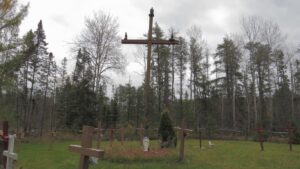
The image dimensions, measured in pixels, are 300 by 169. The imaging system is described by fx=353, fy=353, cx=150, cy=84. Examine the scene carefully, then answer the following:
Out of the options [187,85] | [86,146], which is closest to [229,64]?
[187,85]

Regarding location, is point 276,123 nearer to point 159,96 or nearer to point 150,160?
point 159,96

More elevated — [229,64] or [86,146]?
[229,64]

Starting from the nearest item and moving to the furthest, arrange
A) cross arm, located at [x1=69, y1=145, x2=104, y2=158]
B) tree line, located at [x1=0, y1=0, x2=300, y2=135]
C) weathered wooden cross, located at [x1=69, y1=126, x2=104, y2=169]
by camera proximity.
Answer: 1. cross arm, located at [x1=69, y1=145, x2=104, y2=158]
2. weathered wooden cross, located at [x1=69, y1=126, x2=104, y2=169]
3. tree line, located at [x1=0, y1=0, x2=300, y2=135]

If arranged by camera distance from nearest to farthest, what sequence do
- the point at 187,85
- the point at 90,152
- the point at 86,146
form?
the point at 90,152 < the point at 86,146 < the point at 187,85

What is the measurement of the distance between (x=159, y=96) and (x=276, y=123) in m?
14.2

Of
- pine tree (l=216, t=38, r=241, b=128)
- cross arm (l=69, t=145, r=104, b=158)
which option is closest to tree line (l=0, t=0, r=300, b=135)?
pine tree (l=216, t=38, r=241, b=128)

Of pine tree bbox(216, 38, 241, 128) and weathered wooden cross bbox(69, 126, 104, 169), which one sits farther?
pine tree bbox(216, 38, 241, 128)

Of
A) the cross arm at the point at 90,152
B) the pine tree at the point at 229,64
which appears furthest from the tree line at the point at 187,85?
the cross arm at the point at 90,152

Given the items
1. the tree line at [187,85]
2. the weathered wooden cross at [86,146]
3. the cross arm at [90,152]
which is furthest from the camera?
the tree line at [187,85]

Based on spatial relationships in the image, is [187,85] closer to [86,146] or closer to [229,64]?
[229,64]

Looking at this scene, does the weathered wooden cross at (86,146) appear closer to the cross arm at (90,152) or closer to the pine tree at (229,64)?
the cross arm at (90,152)

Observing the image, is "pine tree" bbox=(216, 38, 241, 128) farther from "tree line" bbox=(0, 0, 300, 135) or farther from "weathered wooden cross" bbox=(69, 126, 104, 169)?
"weathered wooden cross" bbox=(69, 126, 104, 169)

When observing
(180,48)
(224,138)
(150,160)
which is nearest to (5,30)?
(150,160)

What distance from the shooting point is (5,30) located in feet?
65.0
